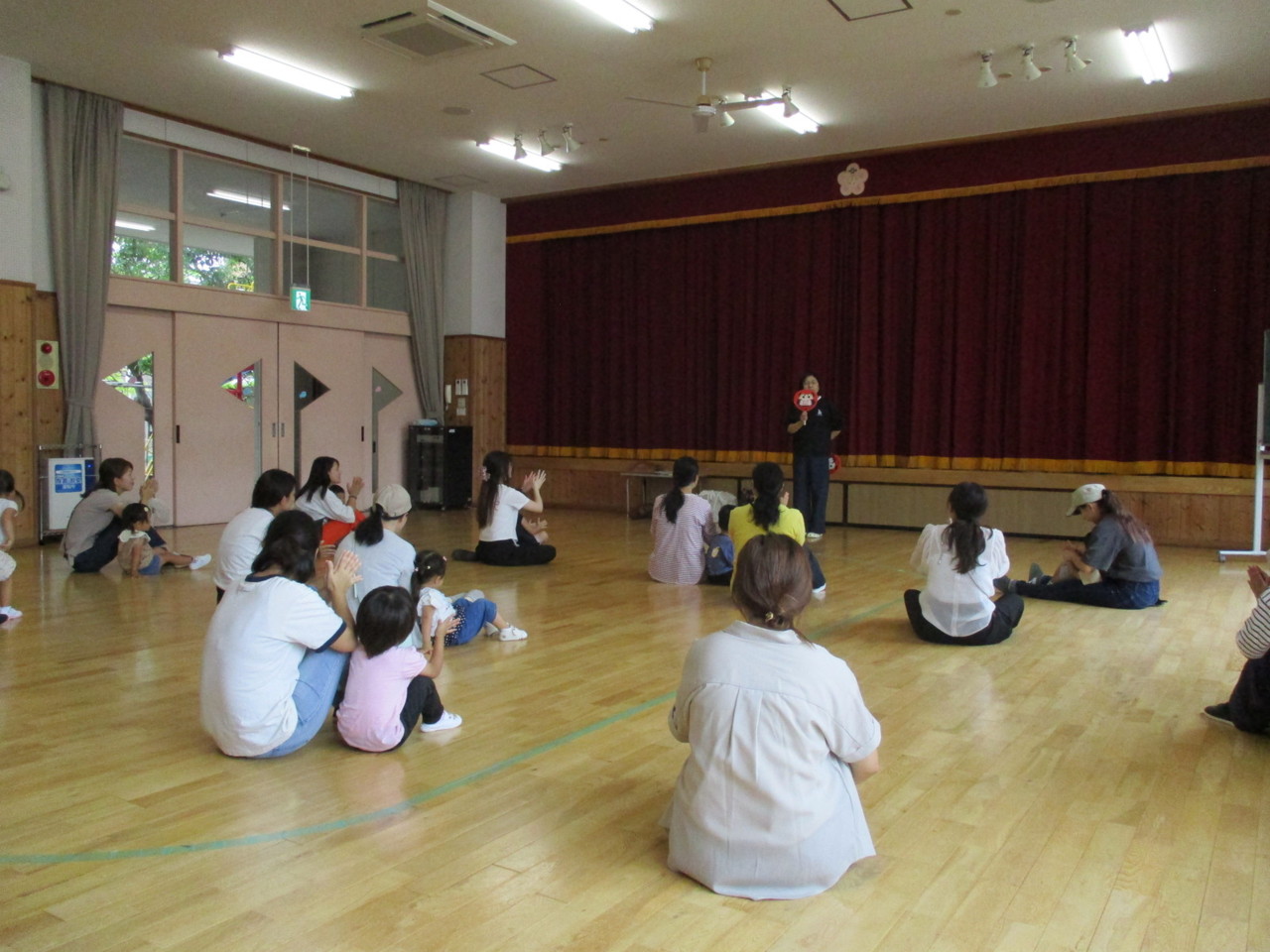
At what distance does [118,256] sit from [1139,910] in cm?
969

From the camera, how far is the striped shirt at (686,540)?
6.68 metres

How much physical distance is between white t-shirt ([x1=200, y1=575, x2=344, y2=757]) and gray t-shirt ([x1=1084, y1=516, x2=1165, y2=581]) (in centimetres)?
450

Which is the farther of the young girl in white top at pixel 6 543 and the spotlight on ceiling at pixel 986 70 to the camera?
the spotlight on ceiling at pixel 986 70

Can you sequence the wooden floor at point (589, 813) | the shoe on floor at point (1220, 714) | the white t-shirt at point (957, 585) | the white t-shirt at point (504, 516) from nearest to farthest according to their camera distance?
the wooden floor at point (589, 813) < the shoe on floor at point (1220, 714) < the white t-shirt at point (957, 585) < the white t-shirt at point (504, 516)

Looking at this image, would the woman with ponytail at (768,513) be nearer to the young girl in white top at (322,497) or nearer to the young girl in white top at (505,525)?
the young girl in white top at (505,525)

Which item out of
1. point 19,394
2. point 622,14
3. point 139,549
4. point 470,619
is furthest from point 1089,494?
point 19,394

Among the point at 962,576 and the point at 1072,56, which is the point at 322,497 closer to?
the point at 962,576

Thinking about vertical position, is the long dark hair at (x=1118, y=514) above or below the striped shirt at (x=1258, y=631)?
above

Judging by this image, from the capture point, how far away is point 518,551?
7422mm

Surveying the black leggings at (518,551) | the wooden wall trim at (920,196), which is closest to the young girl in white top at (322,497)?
the black leggings at (518,551)

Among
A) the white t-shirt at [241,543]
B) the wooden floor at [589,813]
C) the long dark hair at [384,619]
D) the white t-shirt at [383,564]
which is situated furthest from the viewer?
the white t-shirt at [241,543]

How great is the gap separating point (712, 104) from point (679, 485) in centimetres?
354

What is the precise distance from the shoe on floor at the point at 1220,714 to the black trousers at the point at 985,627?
4.04 ft

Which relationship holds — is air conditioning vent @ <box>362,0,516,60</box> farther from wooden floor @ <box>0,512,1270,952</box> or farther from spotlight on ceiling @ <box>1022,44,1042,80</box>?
wooden floor @ <box>0,512,1270,952</box>
